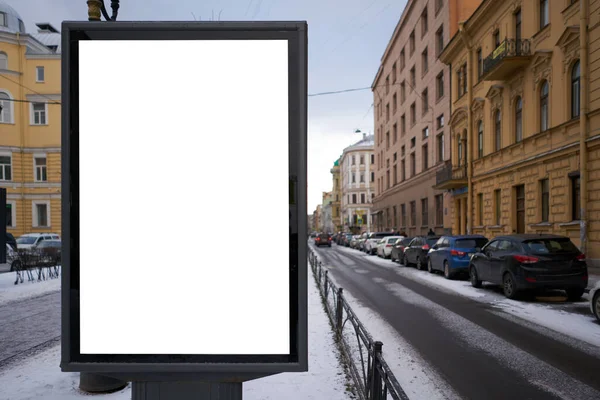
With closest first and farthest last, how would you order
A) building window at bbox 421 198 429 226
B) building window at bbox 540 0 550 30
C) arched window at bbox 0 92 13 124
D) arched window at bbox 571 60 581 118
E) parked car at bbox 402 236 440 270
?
arched window at bbox 571 60 581 118
building window at bbox 540 0 550 30
parked car at bbox 402 236 440 270
building window at bbox 421 198 429 226
arched window at bbox 0 92 13 124

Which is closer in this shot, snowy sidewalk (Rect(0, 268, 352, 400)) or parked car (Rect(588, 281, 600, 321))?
snowy sidewalk (Rect(0, 268, 352, 400))

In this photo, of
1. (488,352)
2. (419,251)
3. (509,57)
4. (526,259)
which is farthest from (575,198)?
(488,352)

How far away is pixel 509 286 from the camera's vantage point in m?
9.74

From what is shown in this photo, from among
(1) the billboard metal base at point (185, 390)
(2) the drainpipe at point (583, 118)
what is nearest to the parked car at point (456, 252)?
(2) the drainpipe at point (583, 118)

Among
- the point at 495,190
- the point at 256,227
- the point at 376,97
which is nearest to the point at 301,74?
the point at 256,227

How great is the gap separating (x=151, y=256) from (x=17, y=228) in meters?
39.3

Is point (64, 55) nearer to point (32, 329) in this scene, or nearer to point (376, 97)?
point (32, 329)

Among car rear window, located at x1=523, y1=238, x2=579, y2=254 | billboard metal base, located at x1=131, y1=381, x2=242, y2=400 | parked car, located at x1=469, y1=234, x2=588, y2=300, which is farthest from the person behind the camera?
car rear window, located at x1=523, y1=238, x2=579, y2=254

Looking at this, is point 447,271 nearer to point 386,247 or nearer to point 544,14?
point 386,247

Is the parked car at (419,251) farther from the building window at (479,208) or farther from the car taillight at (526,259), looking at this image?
the car taillight at (526,259)

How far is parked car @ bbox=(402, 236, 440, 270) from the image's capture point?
17422 mm

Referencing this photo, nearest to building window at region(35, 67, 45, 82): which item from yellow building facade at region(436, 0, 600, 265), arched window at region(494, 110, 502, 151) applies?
yellow building facade at region(436, 0, 600, 265)

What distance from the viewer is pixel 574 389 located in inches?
168

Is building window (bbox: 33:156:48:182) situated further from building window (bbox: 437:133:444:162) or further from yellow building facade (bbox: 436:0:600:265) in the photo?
building window (bbox: 437:133:444:162)
